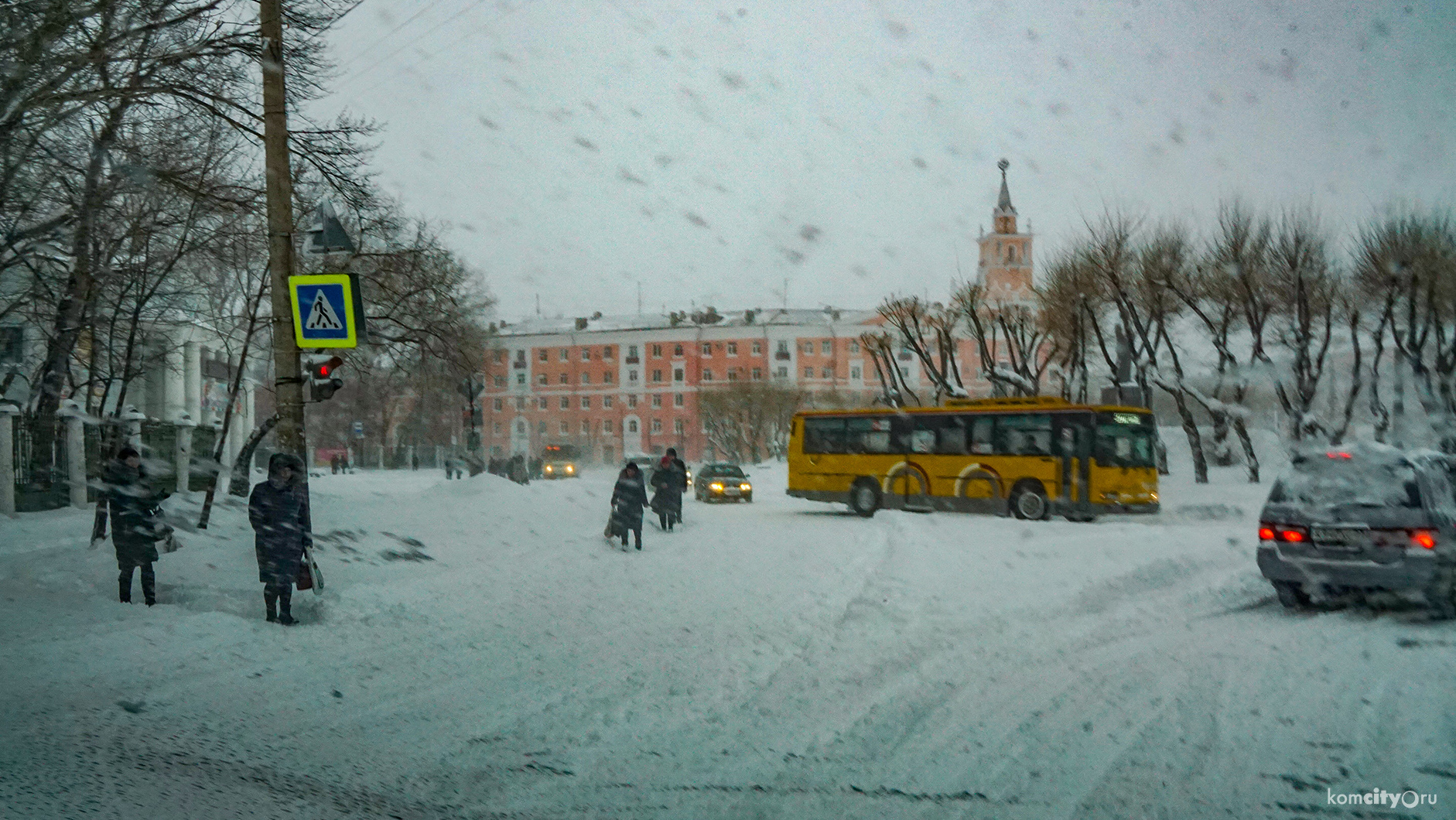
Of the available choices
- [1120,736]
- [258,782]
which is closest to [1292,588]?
[1120,736]

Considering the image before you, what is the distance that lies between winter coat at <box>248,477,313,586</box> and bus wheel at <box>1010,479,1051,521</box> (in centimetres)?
1957

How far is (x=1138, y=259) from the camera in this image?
3688 cm

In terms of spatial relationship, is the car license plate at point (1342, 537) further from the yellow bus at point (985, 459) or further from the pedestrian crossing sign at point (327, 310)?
the yellow bus at point (985, 459)

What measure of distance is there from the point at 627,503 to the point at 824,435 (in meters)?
13.0

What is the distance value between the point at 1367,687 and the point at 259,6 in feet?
39.1

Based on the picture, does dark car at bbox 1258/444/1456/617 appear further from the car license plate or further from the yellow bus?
the yellow bus

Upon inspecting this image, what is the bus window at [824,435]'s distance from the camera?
98.8ft

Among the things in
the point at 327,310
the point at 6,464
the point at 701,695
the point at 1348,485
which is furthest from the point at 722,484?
the point at 701,695

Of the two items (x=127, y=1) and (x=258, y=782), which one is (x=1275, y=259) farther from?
(x=258, y=782)

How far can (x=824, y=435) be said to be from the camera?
3055 centimetres

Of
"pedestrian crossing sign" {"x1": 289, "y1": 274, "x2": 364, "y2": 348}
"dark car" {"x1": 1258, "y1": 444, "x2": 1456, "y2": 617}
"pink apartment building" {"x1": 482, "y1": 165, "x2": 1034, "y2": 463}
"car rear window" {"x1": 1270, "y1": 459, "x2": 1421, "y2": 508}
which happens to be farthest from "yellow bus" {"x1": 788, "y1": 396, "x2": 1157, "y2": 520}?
"pink apartment building" {"x1": 482, "y1": 165, "x2": 1034, "y2": 463}

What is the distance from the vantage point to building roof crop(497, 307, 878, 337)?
3433 inches

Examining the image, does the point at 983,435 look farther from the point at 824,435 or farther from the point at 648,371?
the point at 648,371

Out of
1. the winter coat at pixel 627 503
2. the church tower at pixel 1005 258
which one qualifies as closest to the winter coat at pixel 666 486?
the winter coat at pixel 627 503
